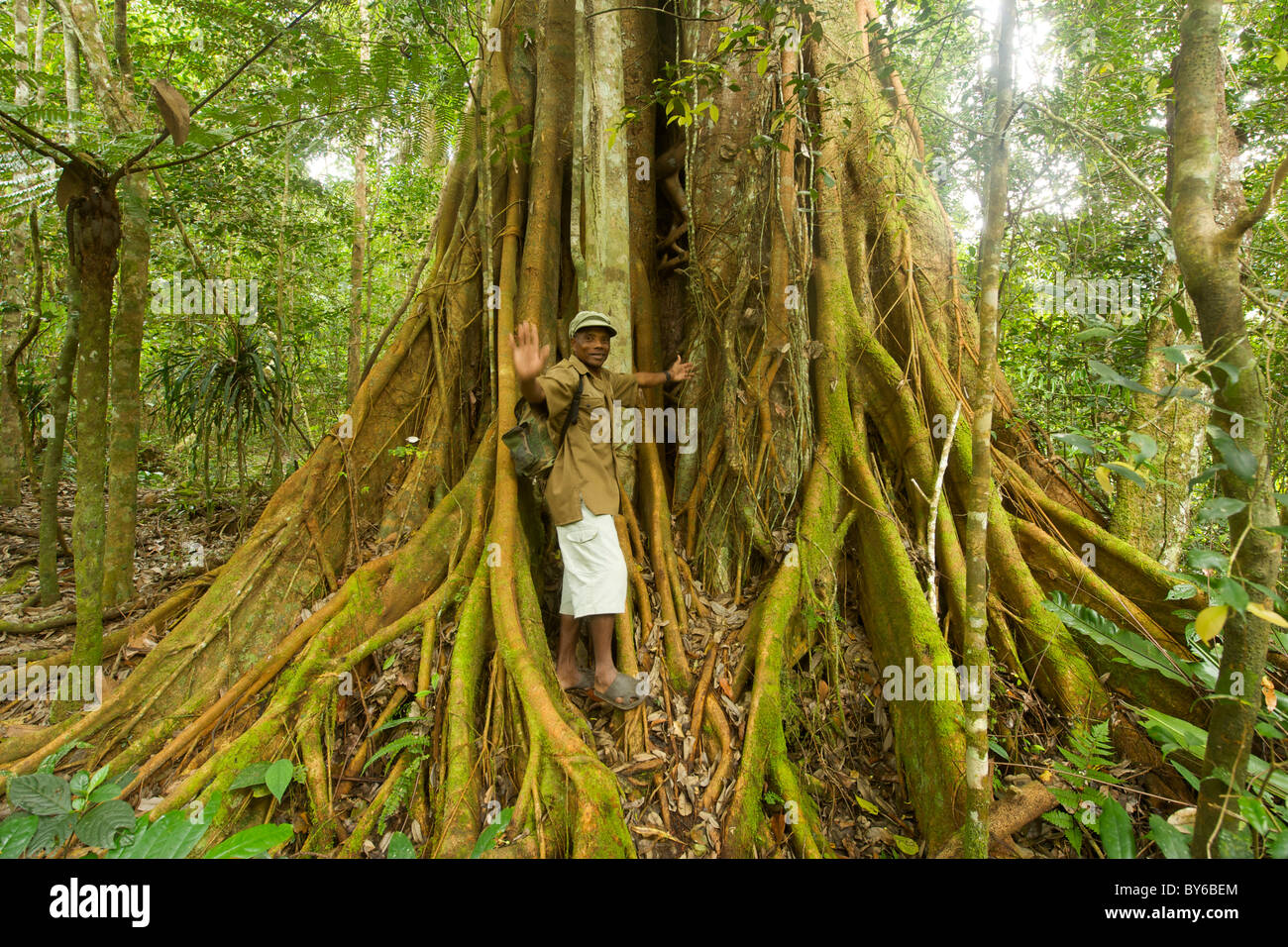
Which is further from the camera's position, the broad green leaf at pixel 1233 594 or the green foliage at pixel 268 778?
the green foliage at pixel 268 778

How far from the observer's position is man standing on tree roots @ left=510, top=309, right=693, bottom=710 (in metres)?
2.88

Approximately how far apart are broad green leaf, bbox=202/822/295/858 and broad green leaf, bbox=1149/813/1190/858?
9.38 feet

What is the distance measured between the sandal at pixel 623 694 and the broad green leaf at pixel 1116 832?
1.81m

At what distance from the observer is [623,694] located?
2896 millimetres

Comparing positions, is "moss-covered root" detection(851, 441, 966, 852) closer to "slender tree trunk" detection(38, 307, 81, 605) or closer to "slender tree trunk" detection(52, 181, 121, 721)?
"slender tree trunk" detection(52, 181, 121, 721)

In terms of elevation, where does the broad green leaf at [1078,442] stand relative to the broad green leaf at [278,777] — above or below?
above

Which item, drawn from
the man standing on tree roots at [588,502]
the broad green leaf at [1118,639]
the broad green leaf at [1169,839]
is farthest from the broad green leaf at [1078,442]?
the man standing on tree roots at [588,502]

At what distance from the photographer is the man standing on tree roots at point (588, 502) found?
2.88 metres

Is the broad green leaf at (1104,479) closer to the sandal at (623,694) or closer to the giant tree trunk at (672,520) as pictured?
the giant tree trunk at (672,520)

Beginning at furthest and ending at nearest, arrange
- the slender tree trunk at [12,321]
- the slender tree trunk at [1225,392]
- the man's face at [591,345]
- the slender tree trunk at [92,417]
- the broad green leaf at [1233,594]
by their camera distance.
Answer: the slender tree trunk at [12,321] → the man's face at [591,345] → the slender tree trunk at [92,417] → the slender tree trunk at [1225,392] → the broad green leaf at [1233,594]

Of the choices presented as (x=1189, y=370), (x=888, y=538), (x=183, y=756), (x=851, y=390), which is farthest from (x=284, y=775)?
(x=851, y=390)

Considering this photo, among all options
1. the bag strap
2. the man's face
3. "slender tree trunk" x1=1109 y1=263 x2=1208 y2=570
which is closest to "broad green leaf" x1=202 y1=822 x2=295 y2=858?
the bag strap

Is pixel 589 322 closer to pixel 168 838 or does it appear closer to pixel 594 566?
pixel 594 566

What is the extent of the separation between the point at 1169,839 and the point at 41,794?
3.99m
